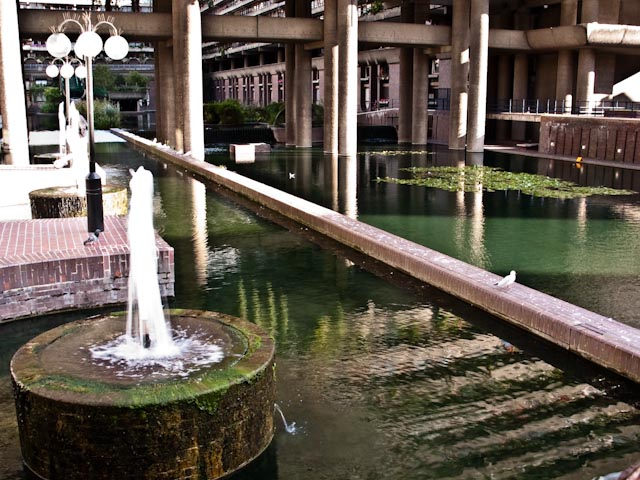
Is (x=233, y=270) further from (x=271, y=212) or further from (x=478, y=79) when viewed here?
(x=478, y=79)

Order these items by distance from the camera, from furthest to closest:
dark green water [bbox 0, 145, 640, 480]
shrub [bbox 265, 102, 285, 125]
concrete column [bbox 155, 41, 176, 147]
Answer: shrub [bbox 265, 102, 285, 125]
concrete column [bbox 155, 41, 176, 147]
dark green water [bbox 0, 145, 640, 480]

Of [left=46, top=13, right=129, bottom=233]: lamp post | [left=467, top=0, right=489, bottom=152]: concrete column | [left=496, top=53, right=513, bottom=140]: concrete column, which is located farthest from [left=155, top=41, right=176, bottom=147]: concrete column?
[left=46, top=13, right=129, bottom=233]: lamp post

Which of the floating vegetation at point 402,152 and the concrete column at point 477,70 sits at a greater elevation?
the concrete column at point 477,70

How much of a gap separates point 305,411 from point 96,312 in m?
3.58

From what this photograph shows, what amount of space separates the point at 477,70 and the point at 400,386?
2887 cm

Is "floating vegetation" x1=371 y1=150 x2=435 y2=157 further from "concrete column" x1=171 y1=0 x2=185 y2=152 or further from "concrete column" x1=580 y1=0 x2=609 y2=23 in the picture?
"concrete column" x1=580 y1=0 x2=609 y2=23

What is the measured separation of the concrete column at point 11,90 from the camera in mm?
24359

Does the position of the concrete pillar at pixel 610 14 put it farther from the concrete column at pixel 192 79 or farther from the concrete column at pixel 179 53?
the concrete column at pixel 179 53

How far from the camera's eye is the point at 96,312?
848cm

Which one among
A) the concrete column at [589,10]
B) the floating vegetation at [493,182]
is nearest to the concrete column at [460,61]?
the concrete column at [589,10]

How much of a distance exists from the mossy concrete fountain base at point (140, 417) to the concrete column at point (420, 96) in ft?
118

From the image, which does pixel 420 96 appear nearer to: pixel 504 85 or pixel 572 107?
pixel 504 85

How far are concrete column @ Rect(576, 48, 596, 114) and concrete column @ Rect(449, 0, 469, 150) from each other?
21.0ft

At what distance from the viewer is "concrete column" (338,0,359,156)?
3138 cm
